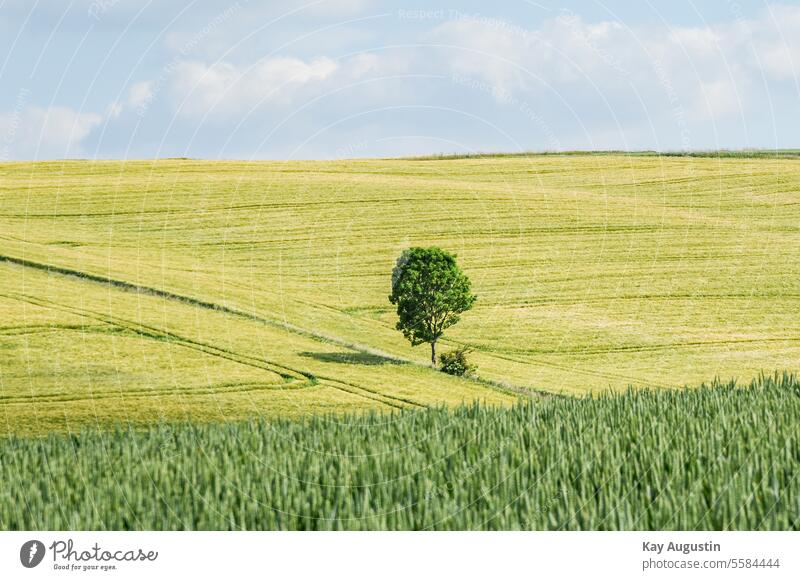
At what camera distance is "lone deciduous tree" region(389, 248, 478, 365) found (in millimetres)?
30500

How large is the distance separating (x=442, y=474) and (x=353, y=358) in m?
19.4

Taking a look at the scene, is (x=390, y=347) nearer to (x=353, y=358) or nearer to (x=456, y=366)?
(x=353, y=358)

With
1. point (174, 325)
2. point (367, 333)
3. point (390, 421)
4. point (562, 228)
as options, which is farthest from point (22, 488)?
point (562, 228)

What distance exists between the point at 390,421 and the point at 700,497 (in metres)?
6.78

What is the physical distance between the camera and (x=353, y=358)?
105 ft

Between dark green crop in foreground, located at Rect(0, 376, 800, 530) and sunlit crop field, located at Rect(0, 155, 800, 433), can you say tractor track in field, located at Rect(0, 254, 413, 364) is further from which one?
dark green crop in foreground, located at Rect(0, 376, 800, 530)

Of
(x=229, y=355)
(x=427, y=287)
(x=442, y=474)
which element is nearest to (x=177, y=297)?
(x=229, y=355)

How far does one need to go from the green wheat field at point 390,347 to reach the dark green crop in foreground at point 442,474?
0.06m

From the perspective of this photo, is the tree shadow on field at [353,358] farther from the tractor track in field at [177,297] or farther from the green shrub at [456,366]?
the green shrub at [456,366]

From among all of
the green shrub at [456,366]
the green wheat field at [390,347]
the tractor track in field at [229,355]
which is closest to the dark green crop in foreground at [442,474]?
the green wheat field at [390,347]

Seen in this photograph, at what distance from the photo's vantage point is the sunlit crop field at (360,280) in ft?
91.8

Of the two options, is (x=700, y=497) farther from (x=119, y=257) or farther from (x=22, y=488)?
(x=119, y=257)

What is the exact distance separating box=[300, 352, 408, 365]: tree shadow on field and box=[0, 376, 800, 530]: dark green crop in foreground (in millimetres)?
13670

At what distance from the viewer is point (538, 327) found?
4156cm
